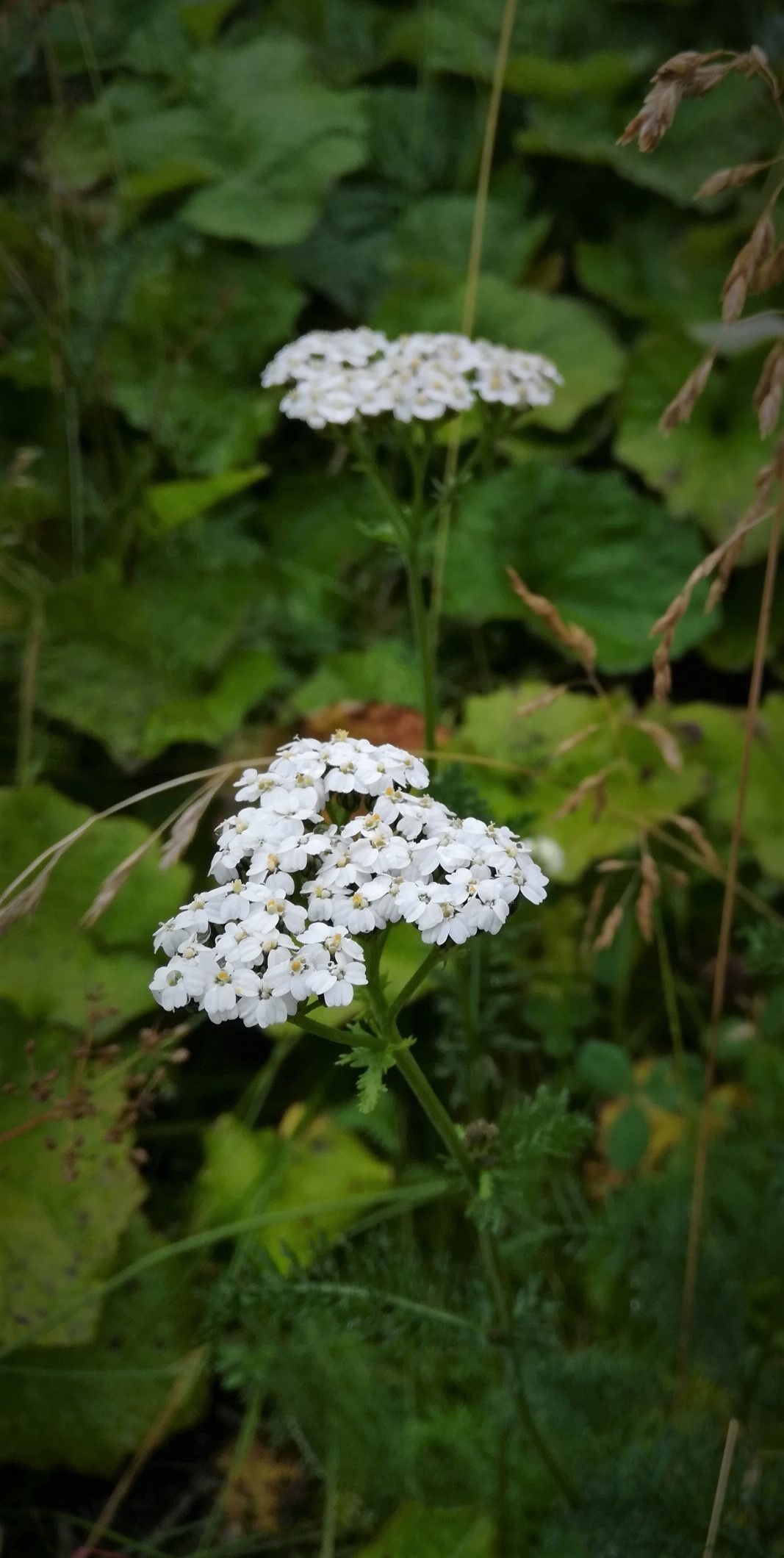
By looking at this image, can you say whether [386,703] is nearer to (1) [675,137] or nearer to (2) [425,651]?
(2) [425,651]

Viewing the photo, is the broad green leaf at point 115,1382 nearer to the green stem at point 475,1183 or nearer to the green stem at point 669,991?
the green stem at point 475,1183

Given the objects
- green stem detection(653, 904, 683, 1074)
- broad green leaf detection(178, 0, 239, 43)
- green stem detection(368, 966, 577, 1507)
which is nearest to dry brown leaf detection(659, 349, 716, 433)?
green stem detection(368, 966, 577, 1507)

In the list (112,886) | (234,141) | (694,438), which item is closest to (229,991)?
(112,886)

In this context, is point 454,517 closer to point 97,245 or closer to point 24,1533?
point 97,245

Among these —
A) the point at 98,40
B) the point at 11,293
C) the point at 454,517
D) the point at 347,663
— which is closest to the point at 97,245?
the point at 11,293

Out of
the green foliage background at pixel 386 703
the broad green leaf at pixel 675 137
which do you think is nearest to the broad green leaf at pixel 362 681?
the green foliage background at pixel 386 703

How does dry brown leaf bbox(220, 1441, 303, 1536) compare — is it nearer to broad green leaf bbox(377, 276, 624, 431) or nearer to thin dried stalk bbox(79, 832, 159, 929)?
thin dried stalk bbox(79, 832, 159, 929)
